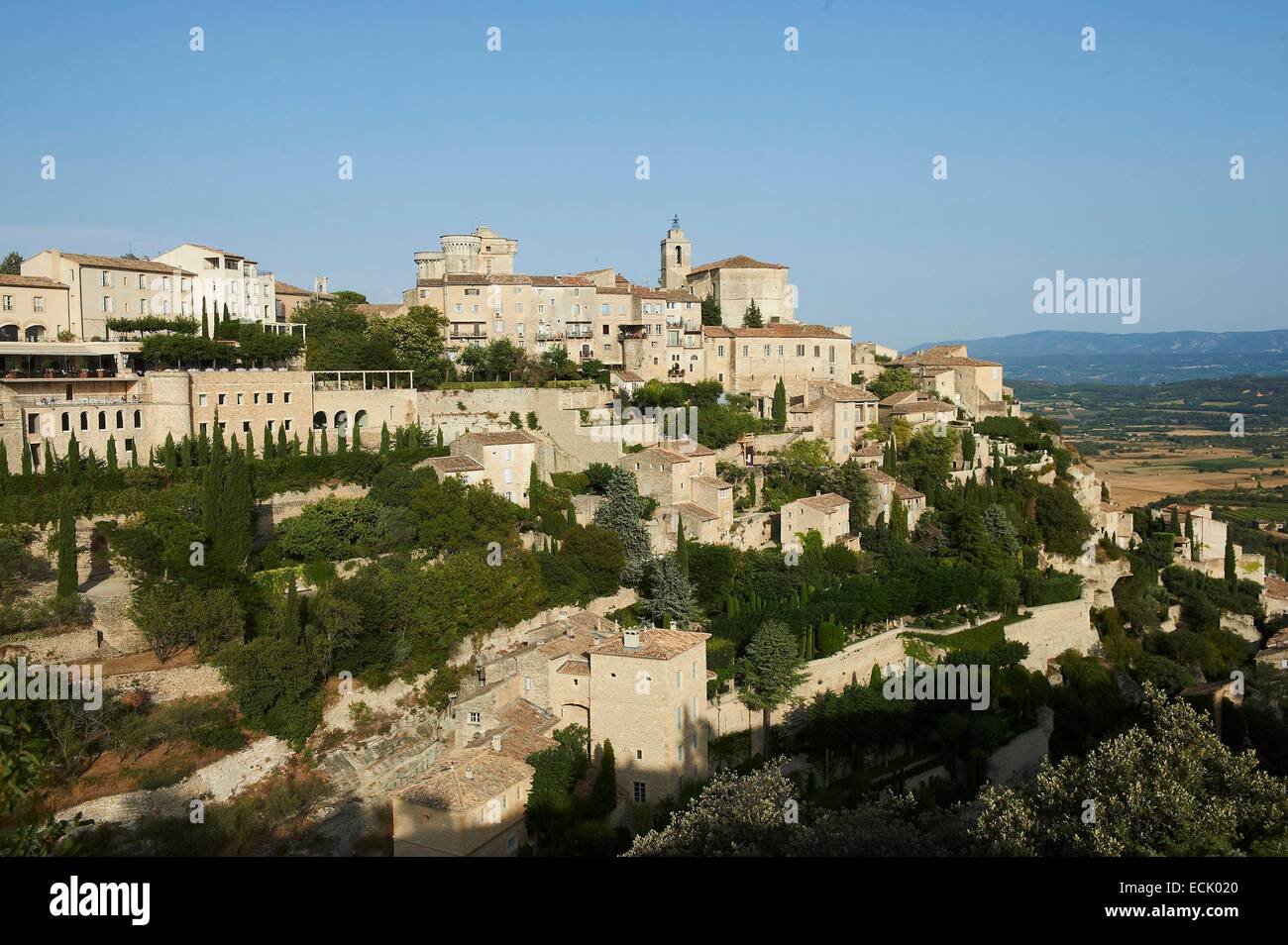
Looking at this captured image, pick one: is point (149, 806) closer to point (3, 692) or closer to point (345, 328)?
point (3, 692)

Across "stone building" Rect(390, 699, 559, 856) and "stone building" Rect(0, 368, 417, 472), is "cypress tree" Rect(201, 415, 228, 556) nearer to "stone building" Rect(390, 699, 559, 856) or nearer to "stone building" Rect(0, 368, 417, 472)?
"stone building" Rect(0, 368, 417, 472)

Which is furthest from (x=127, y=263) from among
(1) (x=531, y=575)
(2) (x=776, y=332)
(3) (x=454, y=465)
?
(2) (x=776, y=332)

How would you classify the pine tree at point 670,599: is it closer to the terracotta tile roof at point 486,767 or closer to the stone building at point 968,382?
the terracotta tile roof at point 486,767

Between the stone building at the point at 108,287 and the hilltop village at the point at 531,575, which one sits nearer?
the hilltop village at the point at 531,575

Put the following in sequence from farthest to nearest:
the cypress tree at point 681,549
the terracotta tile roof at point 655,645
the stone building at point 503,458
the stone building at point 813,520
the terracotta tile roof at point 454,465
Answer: the stone building at point 813,520, the stone building at point 503,458, the terracotta tile roof at point 454,465, the cypress tree at point 681,549, the terracotta tile roof at point 655,645

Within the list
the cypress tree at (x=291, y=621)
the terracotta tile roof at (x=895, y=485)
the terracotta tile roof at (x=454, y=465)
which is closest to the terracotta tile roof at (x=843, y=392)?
the terracotta tile roof at (x=895, y=485)
